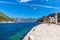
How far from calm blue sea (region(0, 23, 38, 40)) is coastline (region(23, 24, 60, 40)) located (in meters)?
0.12

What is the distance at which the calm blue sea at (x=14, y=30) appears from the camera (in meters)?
3.74

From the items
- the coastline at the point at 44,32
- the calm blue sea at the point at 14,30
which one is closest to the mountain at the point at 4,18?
the calm blue sea at the point at 14,30

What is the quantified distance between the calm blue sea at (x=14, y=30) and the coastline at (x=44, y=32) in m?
0.12

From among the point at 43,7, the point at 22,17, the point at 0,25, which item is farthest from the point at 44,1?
the point at 0,25

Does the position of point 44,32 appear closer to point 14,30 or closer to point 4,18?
point 14,30

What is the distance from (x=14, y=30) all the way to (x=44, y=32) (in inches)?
29.2

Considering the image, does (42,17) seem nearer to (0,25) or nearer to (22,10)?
(22,10)

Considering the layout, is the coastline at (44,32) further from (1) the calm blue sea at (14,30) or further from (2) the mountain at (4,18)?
(2) the mountain at (4,18)

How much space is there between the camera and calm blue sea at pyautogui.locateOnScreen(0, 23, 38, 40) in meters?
3.74

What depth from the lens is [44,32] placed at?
382cm

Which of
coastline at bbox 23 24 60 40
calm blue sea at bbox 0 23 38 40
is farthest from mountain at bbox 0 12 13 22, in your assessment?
coastline at bbox 23 24 60 40

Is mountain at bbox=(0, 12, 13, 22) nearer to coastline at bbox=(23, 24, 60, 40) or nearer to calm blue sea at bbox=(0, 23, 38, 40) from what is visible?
calm blue sea at bbox=(0, 23, 38, 40)

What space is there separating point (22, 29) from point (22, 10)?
0.48m

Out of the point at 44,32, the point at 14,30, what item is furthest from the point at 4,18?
the point at 44,32
